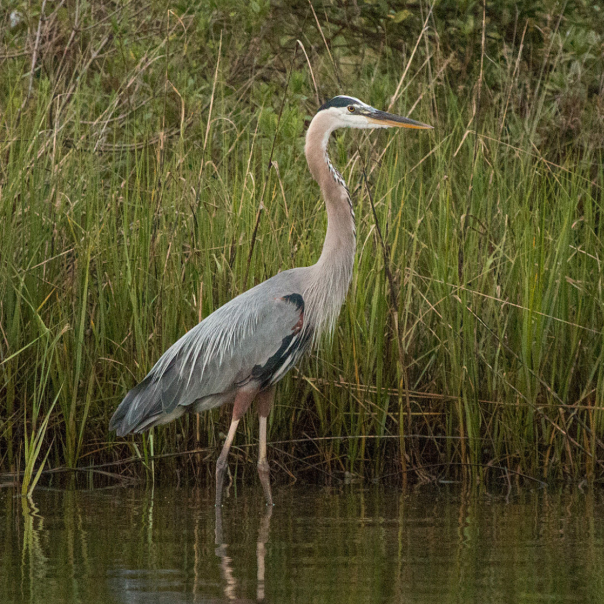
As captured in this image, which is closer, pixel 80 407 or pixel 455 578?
pixel 455 578

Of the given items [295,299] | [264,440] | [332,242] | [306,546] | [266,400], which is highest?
[332,242]

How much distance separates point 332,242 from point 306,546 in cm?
176

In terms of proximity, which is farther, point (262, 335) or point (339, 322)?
point (339, 322)

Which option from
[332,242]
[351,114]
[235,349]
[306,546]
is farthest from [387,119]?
[306,546]

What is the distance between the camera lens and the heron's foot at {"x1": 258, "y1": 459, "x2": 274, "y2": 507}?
470 cm

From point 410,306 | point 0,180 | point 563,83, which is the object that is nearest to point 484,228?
point 410,306


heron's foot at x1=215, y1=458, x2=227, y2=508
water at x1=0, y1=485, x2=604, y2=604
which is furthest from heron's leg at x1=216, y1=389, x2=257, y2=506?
water at x1=0, y1=485, x2=604, y2=604

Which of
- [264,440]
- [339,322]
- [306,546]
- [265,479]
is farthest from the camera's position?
[339,322]

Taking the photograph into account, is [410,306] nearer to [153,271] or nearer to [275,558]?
[153,271]

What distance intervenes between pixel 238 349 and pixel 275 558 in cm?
153

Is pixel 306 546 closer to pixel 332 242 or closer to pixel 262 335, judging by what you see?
pixel 262 335

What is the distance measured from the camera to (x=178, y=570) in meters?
3.47

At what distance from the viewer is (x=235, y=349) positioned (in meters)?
5.00

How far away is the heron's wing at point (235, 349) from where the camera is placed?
4941mm
